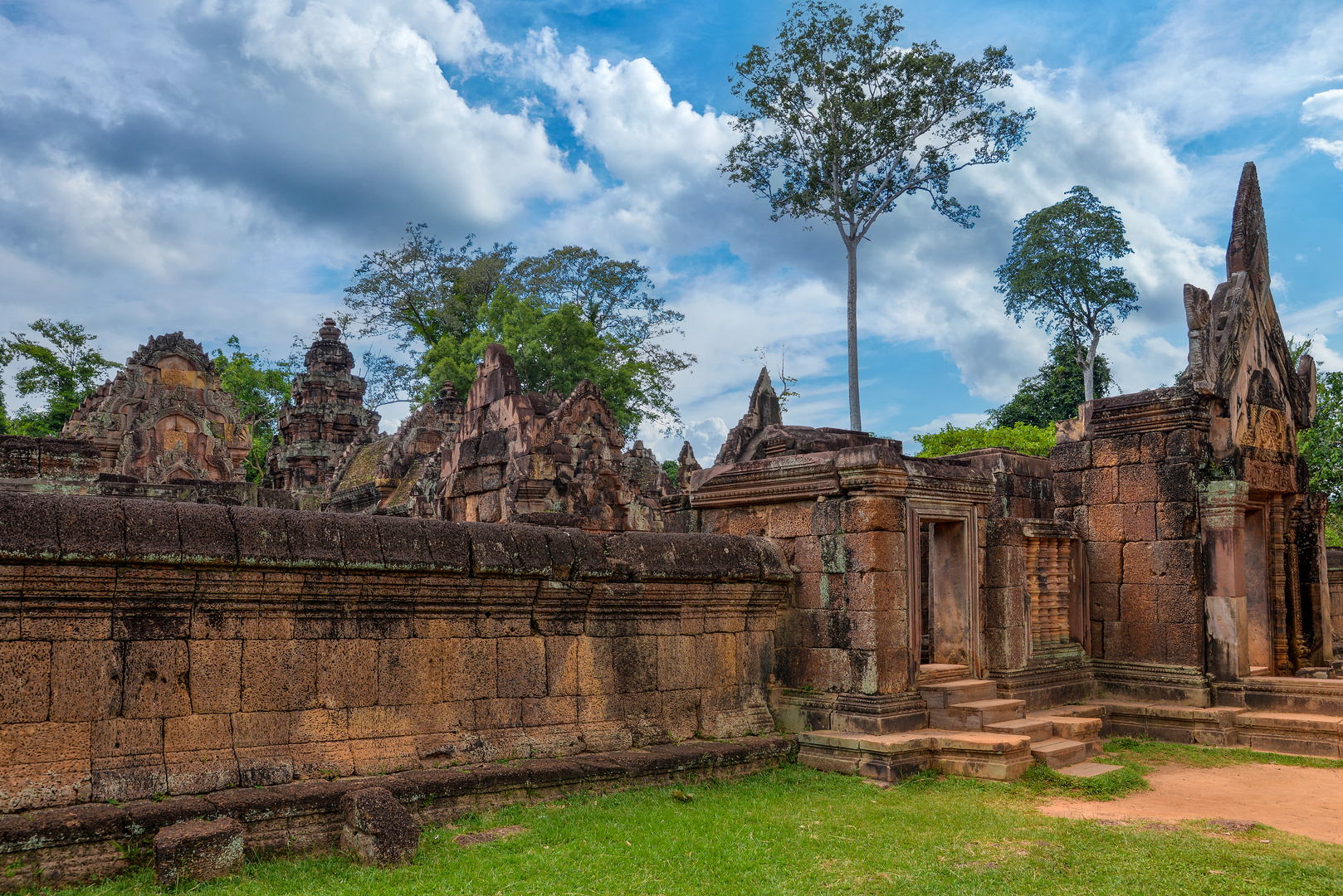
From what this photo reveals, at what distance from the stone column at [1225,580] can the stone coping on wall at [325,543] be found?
5.41 m

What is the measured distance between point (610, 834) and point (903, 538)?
3466 mm

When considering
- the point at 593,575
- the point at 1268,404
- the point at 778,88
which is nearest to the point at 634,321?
the point at 778,88

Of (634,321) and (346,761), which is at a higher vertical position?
(634,321)

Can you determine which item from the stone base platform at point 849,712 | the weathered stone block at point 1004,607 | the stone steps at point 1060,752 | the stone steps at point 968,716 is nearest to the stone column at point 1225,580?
the weathered stone block at point 1004,607

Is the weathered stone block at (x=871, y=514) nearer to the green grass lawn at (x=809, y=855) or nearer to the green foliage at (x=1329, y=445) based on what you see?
the green grass lawn at (x=809, y=855)

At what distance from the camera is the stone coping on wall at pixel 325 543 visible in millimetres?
4473

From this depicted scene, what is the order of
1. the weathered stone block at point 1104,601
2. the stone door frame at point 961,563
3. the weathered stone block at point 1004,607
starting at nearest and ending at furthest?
the stone door frame at point 961,563 → the weathered stone block at point 1004,607 → the weathered stone block at point 1104,601

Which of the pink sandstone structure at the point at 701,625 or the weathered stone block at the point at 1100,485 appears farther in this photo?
the weathered stone block at the point at 1100,485

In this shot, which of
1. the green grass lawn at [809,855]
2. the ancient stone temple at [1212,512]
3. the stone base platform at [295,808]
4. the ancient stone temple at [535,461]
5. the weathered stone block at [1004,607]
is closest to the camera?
the stone base platform at [295,808]

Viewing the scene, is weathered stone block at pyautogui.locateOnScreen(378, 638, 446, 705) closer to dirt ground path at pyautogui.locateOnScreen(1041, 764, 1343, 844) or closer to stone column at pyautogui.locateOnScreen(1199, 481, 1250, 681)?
dirt ground path at pyautogui.locateOnScreen(1041, 764, 1343, 844)

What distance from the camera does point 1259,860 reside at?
521 cm

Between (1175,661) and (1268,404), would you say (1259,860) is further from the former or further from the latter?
(1268,404)

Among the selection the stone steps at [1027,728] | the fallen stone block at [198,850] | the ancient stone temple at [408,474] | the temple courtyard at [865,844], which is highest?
the ancient stone temple at [408,474]

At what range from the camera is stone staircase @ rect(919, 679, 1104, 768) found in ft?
25.0
